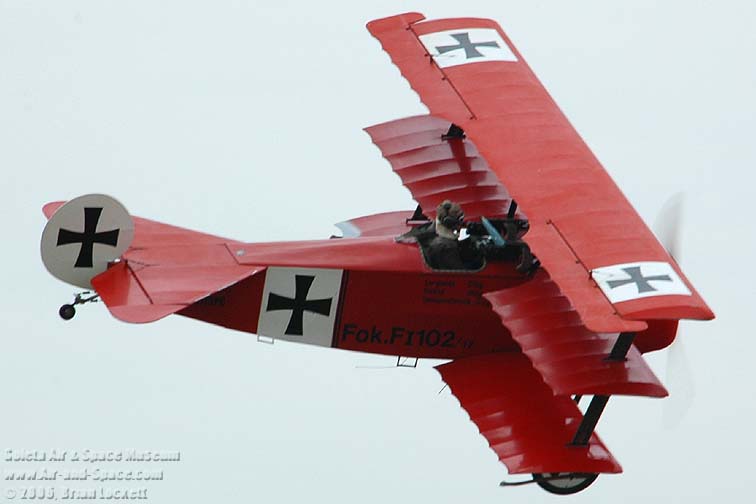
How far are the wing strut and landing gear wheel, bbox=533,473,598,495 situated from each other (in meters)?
0.32

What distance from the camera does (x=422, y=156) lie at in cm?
2402

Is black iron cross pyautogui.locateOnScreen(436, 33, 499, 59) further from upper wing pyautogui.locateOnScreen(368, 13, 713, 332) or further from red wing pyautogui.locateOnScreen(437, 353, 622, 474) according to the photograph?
red wing pyautogui.locateOnScreen(437, 353, 622, 474)

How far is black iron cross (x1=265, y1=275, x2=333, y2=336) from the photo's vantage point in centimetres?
2227

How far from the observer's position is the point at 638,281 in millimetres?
20500

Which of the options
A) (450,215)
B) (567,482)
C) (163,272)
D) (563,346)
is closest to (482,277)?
(450,215)

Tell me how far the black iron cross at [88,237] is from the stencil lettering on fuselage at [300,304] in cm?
136

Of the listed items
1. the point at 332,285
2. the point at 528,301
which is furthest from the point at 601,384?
the point at 332,285

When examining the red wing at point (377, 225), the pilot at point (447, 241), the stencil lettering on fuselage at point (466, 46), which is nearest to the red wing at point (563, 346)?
the pilot at point (447, 241)

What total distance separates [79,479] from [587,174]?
4910 millimetres

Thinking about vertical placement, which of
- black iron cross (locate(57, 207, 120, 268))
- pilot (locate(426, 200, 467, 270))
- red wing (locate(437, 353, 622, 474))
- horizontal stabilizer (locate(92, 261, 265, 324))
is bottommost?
red wing (locate(437, 353, 622, 474))

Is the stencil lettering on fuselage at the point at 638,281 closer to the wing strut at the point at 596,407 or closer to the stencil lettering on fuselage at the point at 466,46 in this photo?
the wing strut at the point at 596,407

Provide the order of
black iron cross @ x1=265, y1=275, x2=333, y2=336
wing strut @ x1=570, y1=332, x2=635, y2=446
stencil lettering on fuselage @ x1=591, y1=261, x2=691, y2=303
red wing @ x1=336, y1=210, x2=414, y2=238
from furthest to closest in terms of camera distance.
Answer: red wing @ x1=336, y1=210, x2=414, y2=238 < black iron cross @ x1=265, y1=275, x2=333, y2=336 < wing strut @ x1=570, y1=332, x2=635, y2=446 < stencil lettering on fuselage @ x1=591, y1=261, x2=691, y2=303

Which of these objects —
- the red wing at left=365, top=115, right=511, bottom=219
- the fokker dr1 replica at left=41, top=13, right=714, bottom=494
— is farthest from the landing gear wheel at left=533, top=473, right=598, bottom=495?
the red wing at left=365, top=115, right=511, bottom=219

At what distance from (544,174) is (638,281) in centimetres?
190
